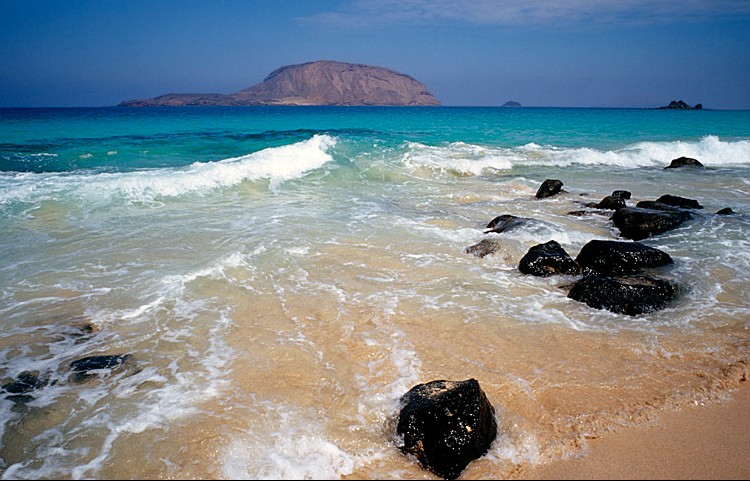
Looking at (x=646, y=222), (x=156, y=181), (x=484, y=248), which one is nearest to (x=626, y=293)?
(x=484, y=248)

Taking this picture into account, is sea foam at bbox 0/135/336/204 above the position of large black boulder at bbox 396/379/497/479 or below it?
above

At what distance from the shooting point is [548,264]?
6094 millimetres

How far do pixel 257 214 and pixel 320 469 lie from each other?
25.0 ft

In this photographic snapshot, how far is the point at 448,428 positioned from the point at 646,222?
6853 mm

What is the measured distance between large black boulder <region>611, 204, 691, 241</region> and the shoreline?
521cm

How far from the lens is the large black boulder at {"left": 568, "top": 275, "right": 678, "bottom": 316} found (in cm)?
→ 490

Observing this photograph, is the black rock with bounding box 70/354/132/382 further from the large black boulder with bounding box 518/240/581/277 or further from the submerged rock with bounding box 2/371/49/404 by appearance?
the large black boulder with bounding box 518/240/581/277

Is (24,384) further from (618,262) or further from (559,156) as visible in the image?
(559,156)

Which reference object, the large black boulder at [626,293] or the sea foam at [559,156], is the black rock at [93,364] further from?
the sea foam at [559,156]

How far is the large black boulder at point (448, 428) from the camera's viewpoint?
9.32ft

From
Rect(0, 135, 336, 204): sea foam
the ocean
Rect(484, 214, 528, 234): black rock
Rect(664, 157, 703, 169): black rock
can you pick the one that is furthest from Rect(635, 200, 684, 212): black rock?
Rect(664, 157, 703, 169): black rock

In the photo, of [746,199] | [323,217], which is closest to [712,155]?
[746,199]

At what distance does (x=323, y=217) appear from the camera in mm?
9570

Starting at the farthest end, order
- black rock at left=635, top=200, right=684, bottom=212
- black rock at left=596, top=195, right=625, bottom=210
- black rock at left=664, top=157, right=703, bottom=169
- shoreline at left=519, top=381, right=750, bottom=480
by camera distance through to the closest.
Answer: black rock at left=664, top=157, right=703, bottom=169, black rock at left=596, top=195, right=625, bottom=210, black rock at left=635, top=200, right=684, bottom=212, shoreline at left=519, top=381, right=750, bottom=480
